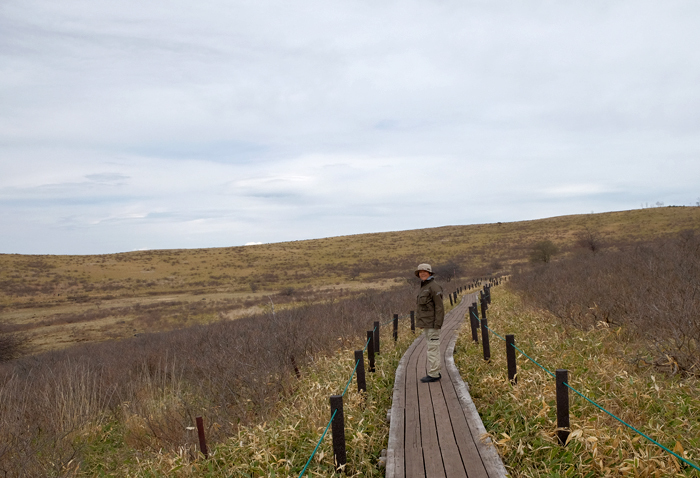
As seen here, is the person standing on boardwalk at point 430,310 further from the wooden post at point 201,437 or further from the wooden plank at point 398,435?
the wooden post at point 201,437

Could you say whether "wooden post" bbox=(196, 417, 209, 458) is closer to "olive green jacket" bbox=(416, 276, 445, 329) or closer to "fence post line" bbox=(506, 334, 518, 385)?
"olive green jacket" bbox=(416, 276, 445, 329)

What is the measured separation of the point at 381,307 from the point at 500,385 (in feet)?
39.2

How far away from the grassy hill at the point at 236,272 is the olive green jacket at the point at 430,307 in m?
24.8

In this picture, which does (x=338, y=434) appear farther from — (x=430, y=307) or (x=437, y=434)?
(x=430, y=307)

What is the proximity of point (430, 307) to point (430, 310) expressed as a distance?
0.05 m

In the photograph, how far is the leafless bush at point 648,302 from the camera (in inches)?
293

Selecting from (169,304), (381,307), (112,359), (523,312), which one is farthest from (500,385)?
(169,304)

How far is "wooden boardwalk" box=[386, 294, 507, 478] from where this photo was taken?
4.83m

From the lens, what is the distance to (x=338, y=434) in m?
5.03

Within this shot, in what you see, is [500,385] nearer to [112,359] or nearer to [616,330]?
[616,330]

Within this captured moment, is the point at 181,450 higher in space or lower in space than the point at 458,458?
lower

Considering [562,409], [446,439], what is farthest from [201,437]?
[562,409]

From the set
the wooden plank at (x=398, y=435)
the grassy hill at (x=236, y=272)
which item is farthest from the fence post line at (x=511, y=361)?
the grassy hill at (x=236, y=272)

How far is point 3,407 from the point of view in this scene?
9.52 metres
